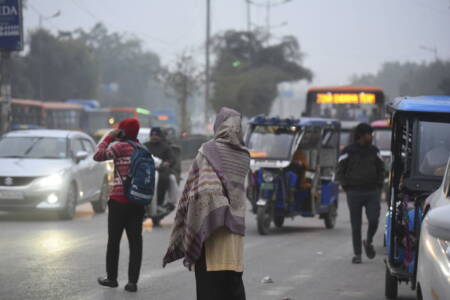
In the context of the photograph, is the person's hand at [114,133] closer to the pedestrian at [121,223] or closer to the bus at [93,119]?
the pedestrian at [121,223]

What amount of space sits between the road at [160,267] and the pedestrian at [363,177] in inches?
22.3

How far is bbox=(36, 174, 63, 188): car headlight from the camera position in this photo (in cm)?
1875

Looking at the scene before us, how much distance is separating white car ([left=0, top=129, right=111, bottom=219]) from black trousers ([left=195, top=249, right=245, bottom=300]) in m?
12.3

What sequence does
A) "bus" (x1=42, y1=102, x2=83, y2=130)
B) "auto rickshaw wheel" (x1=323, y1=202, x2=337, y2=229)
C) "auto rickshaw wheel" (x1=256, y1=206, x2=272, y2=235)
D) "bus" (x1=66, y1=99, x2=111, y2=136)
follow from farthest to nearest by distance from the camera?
"bus" (x1=66, y1=99, x2=111, y2=136) → "bus" (x1=42, y1=102, x2=83, y2=130) → "auto rickshaw wheel" (x1=323, y1=202, x2=337, y2=229) → "auto rickshaw wheel" (x1=256, y1=206, x2=272, y2=235)

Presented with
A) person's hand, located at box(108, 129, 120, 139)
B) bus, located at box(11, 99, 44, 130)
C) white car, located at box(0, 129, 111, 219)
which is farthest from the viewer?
bus, located at box(11, 99, 44, 130)

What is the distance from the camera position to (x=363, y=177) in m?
12.9

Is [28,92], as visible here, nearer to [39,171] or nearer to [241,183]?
[39,171]

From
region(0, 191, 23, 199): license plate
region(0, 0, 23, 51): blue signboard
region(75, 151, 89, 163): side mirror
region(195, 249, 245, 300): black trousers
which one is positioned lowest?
region(0, 191, 23, 199): license plate

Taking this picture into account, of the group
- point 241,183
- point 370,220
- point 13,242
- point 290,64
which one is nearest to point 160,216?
point 13,242

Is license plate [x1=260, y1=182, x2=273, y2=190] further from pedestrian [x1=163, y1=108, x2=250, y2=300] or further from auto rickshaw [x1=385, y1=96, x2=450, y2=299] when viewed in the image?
A: pedestrian [x1=163, y1=108, x2=250, y2=300]

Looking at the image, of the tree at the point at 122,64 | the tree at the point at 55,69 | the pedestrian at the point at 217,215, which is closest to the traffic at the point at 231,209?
the pedestrian at the point at 217,215

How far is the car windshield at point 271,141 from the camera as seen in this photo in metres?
18.4

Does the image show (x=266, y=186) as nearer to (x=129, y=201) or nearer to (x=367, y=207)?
(x=367, y=207)

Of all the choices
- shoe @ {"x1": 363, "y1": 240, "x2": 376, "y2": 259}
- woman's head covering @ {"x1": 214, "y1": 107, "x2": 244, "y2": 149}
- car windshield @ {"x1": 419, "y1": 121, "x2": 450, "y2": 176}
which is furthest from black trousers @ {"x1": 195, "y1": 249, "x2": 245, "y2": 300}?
shoe @ {"x1": 363, "y1": 240, "x2": 376, "y2": 259}
